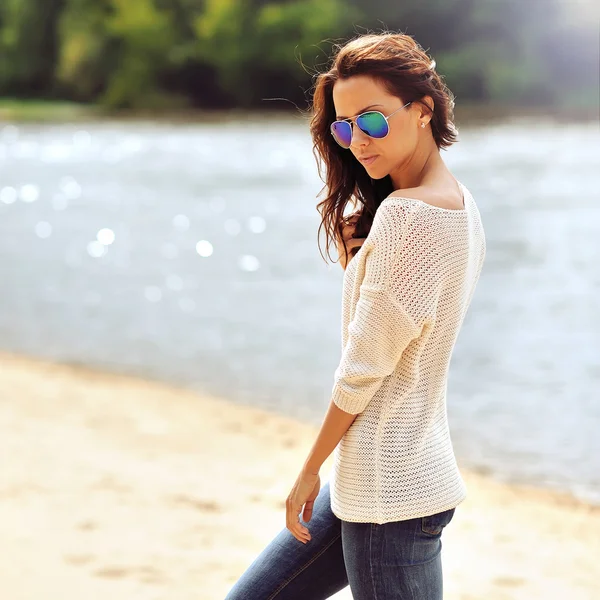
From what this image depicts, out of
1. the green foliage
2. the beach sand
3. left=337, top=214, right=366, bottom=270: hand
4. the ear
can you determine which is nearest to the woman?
the ear

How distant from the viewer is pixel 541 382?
823 cm

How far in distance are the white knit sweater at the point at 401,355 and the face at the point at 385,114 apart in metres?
0.14

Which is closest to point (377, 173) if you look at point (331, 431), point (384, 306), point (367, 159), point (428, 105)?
point (367, 159)

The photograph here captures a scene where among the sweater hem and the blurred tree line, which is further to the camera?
the blurred tree line

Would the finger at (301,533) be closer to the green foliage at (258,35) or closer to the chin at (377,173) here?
the chin at (377,173)

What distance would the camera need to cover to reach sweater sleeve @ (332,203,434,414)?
162 cm

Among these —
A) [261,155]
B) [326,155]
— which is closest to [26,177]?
[261,155]

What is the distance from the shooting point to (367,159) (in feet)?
5.83

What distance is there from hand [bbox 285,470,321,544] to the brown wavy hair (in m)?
0.46

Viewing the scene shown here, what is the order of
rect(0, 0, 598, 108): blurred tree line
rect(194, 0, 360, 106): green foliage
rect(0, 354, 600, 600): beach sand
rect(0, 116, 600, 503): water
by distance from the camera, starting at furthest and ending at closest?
rect(194, 0, 360, 106): green foliage, rect(0, 0, 598, 108): blurred tree line, rect(0, 116, 600, 503): water, rect(0, 354, 600, 600): beach sand

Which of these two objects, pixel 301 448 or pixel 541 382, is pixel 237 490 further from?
pixel 541 382

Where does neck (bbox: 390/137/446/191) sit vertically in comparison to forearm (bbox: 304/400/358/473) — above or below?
above

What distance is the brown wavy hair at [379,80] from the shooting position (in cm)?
169

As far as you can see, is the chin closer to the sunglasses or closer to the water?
the sunglasses
